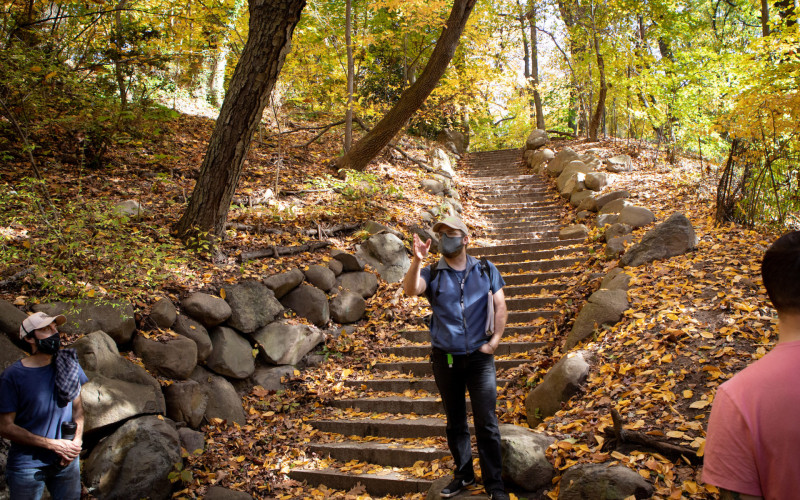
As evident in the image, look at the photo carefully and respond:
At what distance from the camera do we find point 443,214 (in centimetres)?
1010

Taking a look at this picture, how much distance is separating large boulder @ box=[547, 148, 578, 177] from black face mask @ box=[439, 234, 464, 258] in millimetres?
10332

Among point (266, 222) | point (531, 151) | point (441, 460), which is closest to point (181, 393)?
point (441, 460)

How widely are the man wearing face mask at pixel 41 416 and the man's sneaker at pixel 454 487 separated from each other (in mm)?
2468

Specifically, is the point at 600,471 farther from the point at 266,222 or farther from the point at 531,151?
the point at 531,151

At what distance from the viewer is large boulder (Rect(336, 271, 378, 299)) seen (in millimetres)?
7332

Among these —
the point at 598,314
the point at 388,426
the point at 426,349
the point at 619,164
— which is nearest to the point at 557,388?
the point at 598,314

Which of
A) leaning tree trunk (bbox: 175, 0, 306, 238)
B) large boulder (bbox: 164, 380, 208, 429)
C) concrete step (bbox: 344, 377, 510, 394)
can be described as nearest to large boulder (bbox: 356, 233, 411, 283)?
concrete step (bbox: 344, 377, 510, 394)

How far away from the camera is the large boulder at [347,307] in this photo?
22.7 ft

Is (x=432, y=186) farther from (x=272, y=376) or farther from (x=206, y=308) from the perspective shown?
(x=206, y=308)

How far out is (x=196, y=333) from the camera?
17.2 feet

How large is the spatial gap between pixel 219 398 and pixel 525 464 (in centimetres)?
323

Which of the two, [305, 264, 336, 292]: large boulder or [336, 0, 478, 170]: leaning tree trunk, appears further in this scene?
[336, 0, 478, 170]: leaning tree trunk


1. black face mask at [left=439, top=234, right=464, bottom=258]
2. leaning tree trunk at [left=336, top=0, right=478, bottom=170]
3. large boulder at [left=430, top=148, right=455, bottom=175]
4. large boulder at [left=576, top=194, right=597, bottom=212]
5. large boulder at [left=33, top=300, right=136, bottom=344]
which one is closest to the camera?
black face mask at [left=439, top=234, right=464, bottom=258]

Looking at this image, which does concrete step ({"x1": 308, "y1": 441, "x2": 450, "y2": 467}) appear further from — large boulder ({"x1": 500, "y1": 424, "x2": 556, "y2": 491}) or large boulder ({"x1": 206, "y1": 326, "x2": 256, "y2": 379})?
large boulder ({"x1": 206, "y1": 326, "x2": 256, "y2": 379})
